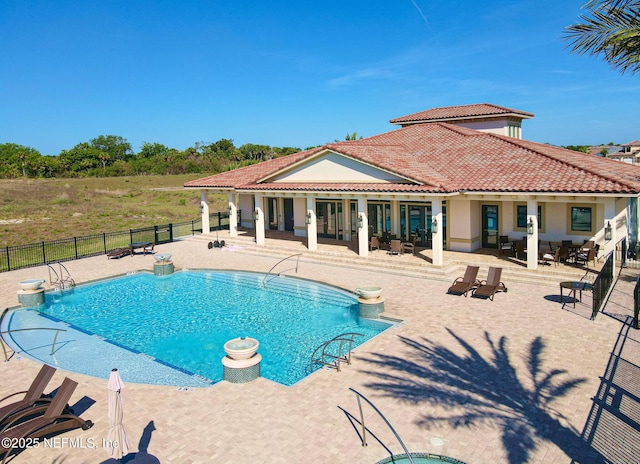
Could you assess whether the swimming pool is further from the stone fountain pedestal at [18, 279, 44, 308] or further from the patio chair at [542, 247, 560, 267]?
the patio chair at [542, 247, 560, 267]

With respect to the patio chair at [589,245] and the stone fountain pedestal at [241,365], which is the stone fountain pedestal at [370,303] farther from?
the patio chair at [589,245]

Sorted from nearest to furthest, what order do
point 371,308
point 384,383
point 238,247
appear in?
point 384,383 → point 371,308 → point 238,247

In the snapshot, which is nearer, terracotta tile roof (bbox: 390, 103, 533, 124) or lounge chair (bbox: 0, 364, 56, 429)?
lounge chair (bbox: 0, 364, 56, 429)

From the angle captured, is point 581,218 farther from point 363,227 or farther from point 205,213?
point 205,213

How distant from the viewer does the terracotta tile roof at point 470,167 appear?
1944 cm

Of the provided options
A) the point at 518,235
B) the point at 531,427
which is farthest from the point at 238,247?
the point at 531,427

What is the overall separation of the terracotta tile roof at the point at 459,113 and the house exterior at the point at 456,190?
0.84 ft

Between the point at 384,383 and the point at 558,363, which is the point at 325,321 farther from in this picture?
the point at 558,363

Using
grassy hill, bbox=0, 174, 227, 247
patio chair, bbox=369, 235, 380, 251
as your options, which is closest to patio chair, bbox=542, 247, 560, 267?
patio chair, bbox=369, 235, 380, 251

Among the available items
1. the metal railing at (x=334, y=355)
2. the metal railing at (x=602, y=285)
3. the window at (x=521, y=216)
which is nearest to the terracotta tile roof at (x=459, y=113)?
the window at (x=521, y=216)

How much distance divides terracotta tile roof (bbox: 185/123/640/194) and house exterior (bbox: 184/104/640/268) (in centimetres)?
6

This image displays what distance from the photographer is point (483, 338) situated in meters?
13.5

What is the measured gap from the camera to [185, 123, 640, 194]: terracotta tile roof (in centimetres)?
1944

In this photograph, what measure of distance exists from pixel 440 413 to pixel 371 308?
659 centimetres
